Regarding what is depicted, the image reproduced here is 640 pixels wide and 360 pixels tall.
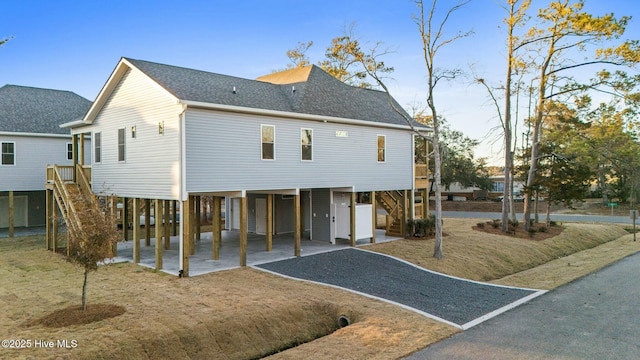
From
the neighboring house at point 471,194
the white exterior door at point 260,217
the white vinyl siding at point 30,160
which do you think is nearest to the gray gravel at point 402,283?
the white exterior door at point 260,217

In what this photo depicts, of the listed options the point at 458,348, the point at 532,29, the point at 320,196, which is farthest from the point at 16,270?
the point at 532,29

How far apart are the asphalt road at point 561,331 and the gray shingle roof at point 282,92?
10.3 metres

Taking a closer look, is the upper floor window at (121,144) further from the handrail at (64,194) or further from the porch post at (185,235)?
the porch post at (185,235)

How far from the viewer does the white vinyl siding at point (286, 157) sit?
1385 cm

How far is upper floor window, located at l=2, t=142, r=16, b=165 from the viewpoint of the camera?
22.6m

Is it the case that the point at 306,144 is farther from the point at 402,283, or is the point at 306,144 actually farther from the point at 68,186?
the point at 68,186

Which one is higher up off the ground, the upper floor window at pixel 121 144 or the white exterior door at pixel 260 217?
the upper floor window at pixel 121 144

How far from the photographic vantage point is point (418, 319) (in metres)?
9.48

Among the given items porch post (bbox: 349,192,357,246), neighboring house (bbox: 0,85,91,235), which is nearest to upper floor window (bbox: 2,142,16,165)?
neighboring house (bbox: 0,85,91,235)

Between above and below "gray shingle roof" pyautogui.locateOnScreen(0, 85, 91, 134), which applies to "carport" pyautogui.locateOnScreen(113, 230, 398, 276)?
below

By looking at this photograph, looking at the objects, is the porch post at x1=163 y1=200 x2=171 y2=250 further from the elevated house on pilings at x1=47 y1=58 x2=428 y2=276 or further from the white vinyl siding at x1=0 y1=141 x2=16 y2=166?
the white vinyl siding at x1=0 y1=141 x2=16 y2=166

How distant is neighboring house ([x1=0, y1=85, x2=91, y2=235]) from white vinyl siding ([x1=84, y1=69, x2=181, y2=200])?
8217 millimetres

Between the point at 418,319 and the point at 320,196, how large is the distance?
11.5m

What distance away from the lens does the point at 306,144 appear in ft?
56.6
